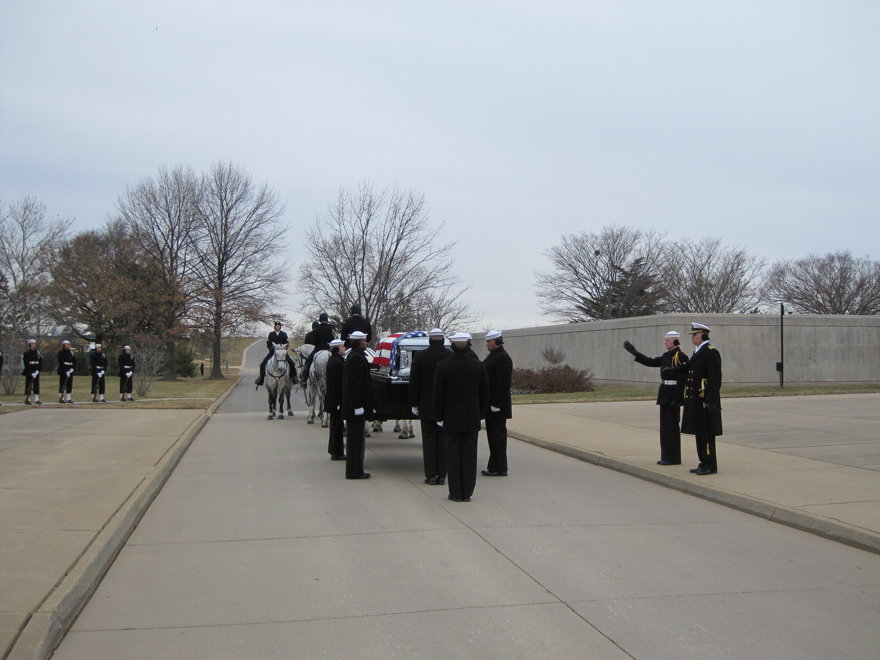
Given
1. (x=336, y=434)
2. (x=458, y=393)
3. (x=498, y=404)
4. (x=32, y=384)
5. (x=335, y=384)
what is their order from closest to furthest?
1. (x=458, y=393)
2. (x=498, y=404)
3. (x=335, y=384)
4. (x=336, y=434)
5. (x=32, y=384)

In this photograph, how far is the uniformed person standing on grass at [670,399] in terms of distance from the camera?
11367 millimetres

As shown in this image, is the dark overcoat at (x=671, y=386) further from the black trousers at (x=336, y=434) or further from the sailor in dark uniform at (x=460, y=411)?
the black trousers at (x=336, y=434)

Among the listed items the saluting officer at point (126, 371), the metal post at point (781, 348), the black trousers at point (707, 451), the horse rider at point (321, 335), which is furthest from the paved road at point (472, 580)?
the metal post at point (781, 348)

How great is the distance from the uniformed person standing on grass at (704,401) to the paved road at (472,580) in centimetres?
99

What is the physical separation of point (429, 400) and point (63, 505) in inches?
180

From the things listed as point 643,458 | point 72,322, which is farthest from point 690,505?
point 72,322

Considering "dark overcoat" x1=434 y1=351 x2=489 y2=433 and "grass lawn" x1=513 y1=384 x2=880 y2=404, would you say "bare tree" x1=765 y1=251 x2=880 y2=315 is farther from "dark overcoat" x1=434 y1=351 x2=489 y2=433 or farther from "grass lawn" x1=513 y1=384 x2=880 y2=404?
"dark overcoat" x1=434 y1=351 x2=489 y2=433

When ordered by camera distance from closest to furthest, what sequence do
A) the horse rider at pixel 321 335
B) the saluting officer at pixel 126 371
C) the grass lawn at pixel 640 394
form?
the horse rider at pixel 321 335, the grass lawn at pixel 640 394, the saluting officer at pixel 126 371

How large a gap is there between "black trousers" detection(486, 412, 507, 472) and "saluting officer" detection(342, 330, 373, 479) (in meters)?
1.79

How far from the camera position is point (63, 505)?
8.52 meters

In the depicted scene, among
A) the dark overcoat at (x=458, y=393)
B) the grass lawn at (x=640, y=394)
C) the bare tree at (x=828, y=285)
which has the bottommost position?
the grass lawn at (x=640, y=394)

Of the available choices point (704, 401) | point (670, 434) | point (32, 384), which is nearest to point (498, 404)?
point (670, 434)

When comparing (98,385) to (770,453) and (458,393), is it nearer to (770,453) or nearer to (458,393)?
(458,393)

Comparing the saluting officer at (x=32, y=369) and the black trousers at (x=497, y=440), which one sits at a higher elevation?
the saluting officer at (x=32, y=369)
